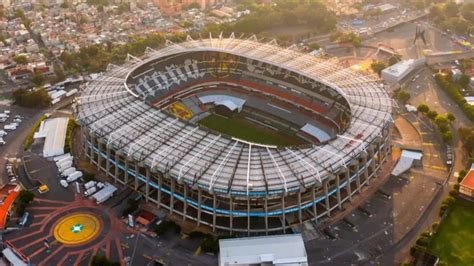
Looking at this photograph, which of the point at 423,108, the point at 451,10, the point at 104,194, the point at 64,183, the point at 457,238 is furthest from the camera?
the point at 451,10

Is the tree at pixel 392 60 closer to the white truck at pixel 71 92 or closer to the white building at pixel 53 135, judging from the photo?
the white truck at pixel 71 92

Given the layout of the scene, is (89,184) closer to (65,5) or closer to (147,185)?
(147,185)

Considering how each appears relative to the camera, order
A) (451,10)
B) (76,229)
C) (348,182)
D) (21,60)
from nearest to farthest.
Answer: (76,229)
(348,182)
(21,60)
(451,10)

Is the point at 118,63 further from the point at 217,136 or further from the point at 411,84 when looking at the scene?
the point at 411,84

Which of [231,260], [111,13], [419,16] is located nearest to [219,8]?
[111,13]

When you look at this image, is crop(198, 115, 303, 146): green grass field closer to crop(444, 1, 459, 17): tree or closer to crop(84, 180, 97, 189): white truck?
crop(84, 180, 97, 189): white truck

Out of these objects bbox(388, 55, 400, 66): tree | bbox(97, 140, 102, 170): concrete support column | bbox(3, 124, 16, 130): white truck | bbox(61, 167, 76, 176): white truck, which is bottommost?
bbox(3, 124, 16, 130): white truck

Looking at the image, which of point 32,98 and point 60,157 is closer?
point 60,157

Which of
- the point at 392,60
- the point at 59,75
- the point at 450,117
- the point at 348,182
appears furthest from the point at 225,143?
the point at 392,60

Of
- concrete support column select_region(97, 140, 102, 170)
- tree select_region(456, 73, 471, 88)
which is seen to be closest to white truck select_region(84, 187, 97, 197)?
concrete support column select_region(97, 140, 102, 170)
